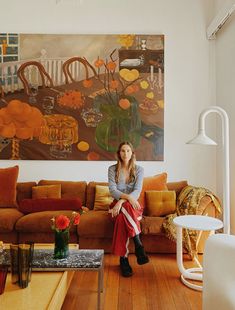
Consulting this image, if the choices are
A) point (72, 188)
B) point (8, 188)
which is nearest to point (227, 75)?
point (72, 188)

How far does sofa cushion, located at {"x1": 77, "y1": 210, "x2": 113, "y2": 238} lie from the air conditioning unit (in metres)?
2.69

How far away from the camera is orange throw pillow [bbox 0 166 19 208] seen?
13.2 feet

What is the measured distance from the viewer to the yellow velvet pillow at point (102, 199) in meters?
3.96

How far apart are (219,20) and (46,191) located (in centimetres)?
295

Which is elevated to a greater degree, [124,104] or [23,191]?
[124,104]

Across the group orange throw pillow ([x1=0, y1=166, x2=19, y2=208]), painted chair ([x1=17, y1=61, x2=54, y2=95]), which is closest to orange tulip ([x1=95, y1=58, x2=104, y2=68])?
painted chair ([x1=17, y1=61, x2=54, y2=95])

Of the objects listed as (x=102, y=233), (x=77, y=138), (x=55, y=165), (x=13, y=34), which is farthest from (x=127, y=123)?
(x=13, y=34)

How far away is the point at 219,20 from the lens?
397 centimetres

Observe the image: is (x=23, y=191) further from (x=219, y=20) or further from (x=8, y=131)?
(x=219, y=20)

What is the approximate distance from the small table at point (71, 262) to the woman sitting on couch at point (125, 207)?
65cm

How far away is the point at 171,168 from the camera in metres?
4.52

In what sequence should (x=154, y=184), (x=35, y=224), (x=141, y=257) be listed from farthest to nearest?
(x=154, y=184), (x=35, y=224), (x=141, y=257)

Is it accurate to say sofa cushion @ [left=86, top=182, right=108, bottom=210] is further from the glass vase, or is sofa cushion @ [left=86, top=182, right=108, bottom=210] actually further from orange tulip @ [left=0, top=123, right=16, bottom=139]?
the glass vase

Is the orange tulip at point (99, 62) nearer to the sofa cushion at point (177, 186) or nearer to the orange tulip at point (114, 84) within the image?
the orange tulip at point (114, 84)
